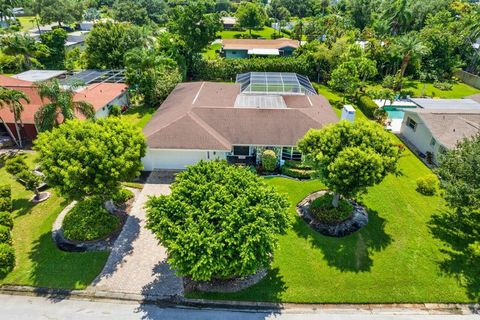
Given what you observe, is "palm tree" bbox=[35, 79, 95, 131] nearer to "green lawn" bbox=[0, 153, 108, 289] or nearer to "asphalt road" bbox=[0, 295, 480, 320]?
"green lawn" bbox=[0, 153, 108, 289]

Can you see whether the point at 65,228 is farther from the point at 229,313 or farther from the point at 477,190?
the point at 477,190

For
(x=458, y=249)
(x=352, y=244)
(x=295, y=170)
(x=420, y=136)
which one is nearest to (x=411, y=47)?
(x=420, y=136)

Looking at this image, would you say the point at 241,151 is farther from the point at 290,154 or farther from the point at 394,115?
the point at 394,115

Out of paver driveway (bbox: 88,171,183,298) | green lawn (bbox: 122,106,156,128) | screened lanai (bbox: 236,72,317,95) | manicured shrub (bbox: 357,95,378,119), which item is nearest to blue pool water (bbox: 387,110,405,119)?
manicured shrub (bbox: 357,95,378,119)

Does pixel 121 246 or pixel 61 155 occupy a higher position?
pixel 61 155

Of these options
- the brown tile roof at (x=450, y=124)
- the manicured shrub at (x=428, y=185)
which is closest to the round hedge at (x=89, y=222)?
the manicured shrub at (x=428, y=185)

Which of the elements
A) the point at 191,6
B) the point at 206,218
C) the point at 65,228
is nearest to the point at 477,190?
the point at 206,218
